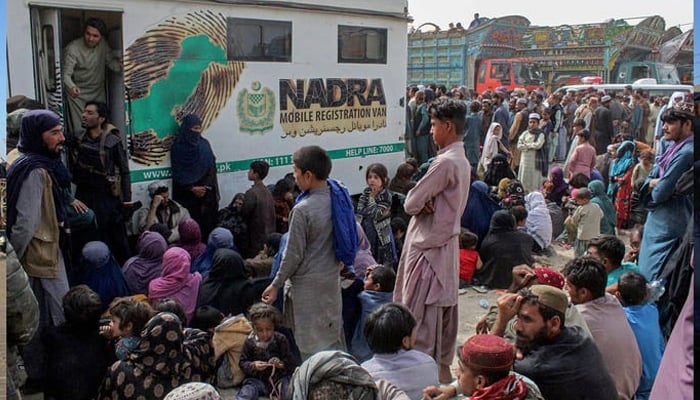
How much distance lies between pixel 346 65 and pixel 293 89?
2.52 feet

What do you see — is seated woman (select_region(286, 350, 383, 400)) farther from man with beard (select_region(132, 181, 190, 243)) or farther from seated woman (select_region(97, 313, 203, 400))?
man with beard (select_region(132, 181, 190, 243))

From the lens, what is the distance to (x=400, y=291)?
409cm

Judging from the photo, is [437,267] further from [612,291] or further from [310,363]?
[310,363]

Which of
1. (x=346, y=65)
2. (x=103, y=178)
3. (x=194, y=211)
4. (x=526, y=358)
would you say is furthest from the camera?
(x=346, y=65)

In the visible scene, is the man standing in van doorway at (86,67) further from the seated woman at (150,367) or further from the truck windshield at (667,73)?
the truck windshield at (667,73)

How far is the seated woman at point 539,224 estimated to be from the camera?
7195 mm

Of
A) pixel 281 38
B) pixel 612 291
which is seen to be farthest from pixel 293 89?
pixel 612 291

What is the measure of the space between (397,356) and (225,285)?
1.73m

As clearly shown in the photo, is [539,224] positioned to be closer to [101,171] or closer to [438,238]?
[438,238]

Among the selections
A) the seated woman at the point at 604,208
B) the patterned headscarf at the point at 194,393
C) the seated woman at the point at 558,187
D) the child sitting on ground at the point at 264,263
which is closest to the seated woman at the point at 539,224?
the seated woman at the point at 604,208

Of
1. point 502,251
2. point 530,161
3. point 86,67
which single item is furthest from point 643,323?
point 530,161

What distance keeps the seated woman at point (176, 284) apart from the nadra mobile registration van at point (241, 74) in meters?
1.40

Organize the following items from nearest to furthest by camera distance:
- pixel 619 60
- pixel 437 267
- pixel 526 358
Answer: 1. pixel 526 358
2. pixel 437 267
3. pixel 619 60

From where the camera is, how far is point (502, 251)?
242 inches
